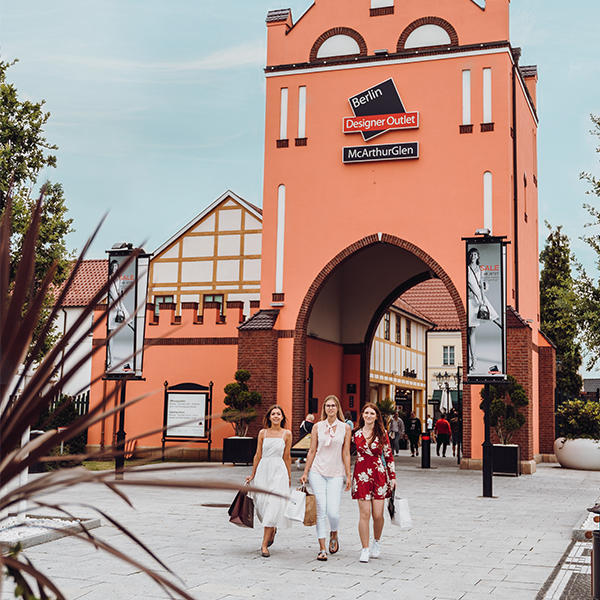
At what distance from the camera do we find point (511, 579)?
294 inches

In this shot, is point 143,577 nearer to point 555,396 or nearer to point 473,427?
point 473,427

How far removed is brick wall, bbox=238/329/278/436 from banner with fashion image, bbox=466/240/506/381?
693cm

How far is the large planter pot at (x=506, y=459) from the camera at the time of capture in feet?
64.3

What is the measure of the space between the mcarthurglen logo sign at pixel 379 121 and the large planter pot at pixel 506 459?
831 cm

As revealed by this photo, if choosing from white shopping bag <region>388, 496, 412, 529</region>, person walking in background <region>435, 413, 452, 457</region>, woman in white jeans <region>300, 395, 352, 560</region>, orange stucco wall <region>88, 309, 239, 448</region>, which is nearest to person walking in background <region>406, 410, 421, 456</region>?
person walking in background <region>435, 413, 452, 457</region>

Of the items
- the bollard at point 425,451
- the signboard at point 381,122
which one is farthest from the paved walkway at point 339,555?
the signboard at point 381,122

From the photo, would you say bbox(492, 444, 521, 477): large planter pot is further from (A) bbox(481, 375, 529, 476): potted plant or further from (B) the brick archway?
(B) the brick archway

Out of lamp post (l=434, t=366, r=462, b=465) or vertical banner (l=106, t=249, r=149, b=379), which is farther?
lamp post (l=434, t=366, r=462, b=465)

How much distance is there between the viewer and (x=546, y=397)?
82.5 ft

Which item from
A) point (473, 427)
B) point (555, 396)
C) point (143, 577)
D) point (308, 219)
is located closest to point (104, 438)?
point (308, 219)

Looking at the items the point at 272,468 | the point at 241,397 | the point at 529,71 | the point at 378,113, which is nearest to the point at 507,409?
the point at 241,397

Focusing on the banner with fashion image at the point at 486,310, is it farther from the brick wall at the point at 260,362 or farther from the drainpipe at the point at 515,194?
the brick wall at the point at 260,362

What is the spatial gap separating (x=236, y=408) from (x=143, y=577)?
46.2 ft

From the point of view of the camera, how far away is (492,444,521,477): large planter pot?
19609mm
